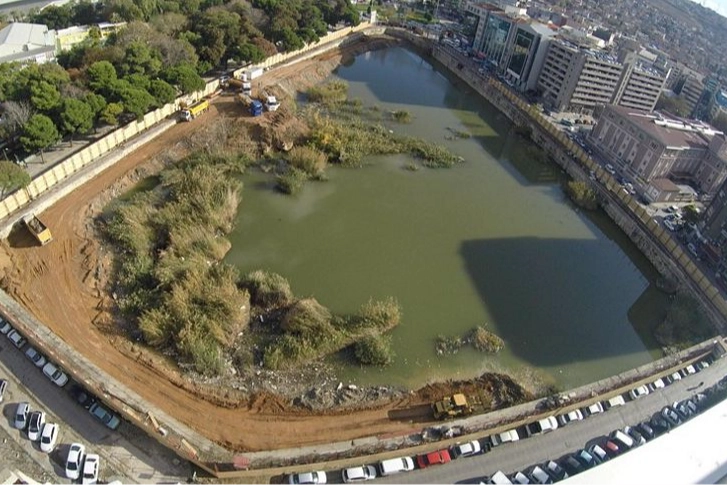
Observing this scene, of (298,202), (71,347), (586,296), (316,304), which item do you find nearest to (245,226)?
(298,202)

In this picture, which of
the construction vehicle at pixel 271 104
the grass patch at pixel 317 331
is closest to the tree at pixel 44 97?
the construction vehicle at pixel 271 104

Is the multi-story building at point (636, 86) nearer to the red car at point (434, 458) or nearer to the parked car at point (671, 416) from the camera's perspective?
the parked car at point (671, 416)

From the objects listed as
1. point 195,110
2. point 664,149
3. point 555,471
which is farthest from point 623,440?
point 195,110

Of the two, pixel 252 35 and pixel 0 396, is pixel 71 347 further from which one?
pixel 252 35

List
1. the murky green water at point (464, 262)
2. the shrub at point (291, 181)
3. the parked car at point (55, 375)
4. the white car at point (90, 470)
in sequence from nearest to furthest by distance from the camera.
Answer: the white car at point (90, 470) → the parked car at point (55, 375) → the murky green water at point (464, 262) → the shrub at point (291, 181)

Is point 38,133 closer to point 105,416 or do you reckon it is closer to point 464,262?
point 105,416

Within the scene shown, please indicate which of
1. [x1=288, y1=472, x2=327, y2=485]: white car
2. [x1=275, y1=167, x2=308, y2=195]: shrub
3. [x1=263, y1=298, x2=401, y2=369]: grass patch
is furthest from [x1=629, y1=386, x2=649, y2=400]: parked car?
[x1=275, y1=167, x2=308, y2=195]: shrub

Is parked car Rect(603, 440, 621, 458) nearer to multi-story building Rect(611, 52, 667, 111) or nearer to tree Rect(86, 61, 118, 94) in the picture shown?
tree Rect(86, 61, 118, 94)
